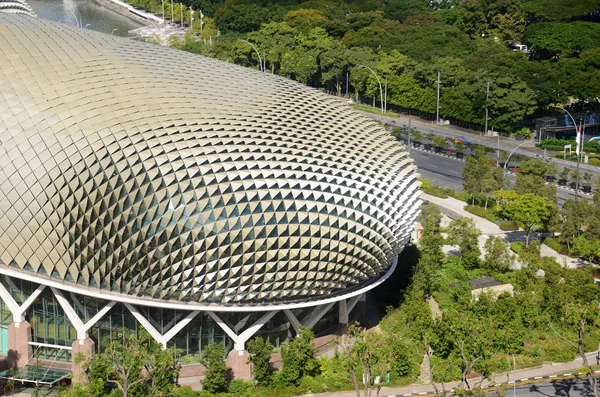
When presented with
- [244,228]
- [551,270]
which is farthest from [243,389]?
[551,270]

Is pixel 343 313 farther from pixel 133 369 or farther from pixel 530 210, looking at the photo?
Result: pixel 530 210

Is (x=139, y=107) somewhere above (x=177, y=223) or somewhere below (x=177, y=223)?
above

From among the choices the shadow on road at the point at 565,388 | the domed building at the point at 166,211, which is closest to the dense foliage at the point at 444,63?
the domed building at the point at 166,211

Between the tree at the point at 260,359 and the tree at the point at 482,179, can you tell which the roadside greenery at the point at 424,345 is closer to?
the tree at the point at 260,359

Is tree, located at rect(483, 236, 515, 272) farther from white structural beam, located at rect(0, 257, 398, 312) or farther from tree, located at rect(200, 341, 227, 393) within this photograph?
tree, located at rect(200, 341, 227, 393)

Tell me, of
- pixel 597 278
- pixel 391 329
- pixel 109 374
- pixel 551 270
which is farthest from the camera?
pixel 597 278

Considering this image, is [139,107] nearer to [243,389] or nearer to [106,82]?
[106,82]

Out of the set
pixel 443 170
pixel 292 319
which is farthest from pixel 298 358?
pixel 443 170

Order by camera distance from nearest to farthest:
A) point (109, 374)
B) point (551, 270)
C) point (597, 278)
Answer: point (109, 374), point (551, 270), point (597, 278)

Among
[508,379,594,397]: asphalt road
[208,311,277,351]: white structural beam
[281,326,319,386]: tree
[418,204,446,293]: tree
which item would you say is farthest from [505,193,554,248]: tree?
[208,311,277,351]: white structural beam
